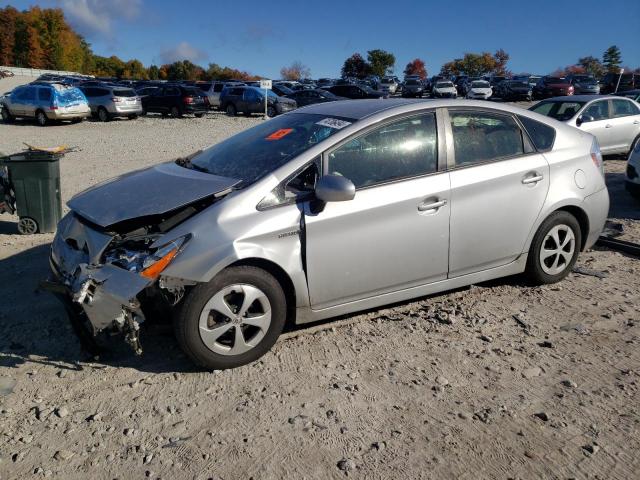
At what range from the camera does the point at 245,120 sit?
2566 cm

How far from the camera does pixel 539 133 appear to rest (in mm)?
4547

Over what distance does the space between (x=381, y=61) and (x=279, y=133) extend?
281 feet

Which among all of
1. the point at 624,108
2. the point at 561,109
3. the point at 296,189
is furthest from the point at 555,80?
the point at 296,189

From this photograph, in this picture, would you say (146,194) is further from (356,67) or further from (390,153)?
(356,67)

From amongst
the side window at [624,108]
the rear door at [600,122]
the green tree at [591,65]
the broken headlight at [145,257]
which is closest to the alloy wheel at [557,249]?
the broken headlight at [145,257]

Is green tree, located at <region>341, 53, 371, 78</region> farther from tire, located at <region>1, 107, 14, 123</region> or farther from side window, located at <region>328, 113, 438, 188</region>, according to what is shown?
side window, located at <region>328, 113, 438, 188</region>

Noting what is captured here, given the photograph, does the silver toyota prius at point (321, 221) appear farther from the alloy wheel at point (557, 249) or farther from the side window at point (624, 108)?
the side window at point (624, 108)

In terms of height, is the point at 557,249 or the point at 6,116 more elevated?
the point at 6,116

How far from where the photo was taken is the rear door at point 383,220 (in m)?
3.58

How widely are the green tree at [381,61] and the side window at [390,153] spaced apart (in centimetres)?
8536

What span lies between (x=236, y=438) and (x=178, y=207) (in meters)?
1.43

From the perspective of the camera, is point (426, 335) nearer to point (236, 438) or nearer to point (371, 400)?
point (371, 400)

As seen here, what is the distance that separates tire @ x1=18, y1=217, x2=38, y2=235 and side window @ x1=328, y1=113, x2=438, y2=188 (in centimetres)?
440

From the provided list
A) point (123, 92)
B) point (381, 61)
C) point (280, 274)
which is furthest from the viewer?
point (381, 61)
